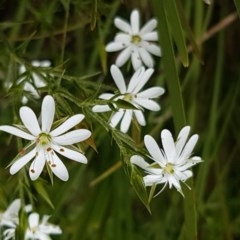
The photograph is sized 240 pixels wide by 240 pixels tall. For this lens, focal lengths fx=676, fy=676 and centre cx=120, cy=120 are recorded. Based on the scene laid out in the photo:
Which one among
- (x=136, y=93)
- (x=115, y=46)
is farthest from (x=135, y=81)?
(x=115, y=46)

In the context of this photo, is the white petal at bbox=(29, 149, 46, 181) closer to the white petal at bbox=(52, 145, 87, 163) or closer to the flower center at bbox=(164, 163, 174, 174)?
the white petal at bbox=(52, 145, 87, 163)

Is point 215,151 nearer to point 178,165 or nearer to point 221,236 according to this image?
point 221,236

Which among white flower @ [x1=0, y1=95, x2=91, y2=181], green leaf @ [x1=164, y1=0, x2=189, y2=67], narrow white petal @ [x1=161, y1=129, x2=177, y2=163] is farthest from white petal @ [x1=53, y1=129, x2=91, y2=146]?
green leaf @ [x1=164, y1=0, x2=189, y2=67]

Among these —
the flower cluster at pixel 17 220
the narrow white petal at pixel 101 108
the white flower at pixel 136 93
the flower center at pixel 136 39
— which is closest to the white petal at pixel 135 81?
the white flower at pixel 136 93

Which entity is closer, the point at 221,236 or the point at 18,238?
the point at 18,238

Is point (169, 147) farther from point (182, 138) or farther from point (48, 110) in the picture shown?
point (48, 110)

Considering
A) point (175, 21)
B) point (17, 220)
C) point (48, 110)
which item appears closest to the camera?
point (48, 110)

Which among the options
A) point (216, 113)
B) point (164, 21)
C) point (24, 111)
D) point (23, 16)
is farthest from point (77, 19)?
point (24, 111)
